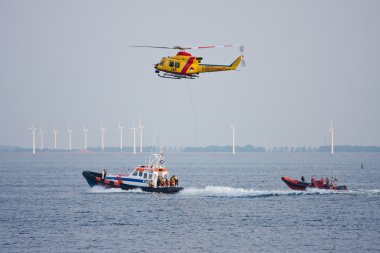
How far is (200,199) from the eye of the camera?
88875 mm

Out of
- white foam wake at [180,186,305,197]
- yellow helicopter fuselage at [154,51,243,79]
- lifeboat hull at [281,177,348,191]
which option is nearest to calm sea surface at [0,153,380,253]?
white foam wake at [180,186,305,197]

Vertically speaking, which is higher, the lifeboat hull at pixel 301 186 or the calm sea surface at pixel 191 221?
the lifeboat hull at pixel 301 186

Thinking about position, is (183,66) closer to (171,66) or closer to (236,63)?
(171,66)

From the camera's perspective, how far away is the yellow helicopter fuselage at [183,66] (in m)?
80.2

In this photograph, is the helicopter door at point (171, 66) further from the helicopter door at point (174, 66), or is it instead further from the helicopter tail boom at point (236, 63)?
the helicopter tail boom at point (236, 63)

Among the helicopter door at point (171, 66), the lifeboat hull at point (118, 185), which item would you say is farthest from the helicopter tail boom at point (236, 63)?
the lifeboat hull at point (118, 185)

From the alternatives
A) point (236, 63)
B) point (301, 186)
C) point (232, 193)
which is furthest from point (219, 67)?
point (301, 186)

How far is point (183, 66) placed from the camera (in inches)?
3157

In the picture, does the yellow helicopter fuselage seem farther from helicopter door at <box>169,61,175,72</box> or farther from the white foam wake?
the white foam wake

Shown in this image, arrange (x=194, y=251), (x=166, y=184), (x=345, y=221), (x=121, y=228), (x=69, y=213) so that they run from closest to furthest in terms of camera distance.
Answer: (x=194, y=251) < (x=121, y=228) < (x=345, y=221) < (x=69, y=213) < (x=166, y=184)

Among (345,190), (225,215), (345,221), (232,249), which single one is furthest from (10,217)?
(345,190)

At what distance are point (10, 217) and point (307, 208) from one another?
31167 mm

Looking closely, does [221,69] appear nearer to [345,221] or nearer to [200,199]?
[200,199]

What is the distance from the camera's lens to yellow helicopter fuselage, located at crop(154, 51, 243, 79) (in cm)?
8019
